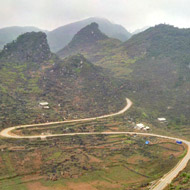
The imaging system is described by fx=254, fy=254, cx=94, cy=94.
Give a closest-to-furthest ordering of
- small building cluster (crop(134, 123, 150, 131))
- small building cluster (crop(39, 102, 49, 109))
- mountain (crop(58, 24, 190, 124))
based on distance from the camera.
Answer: small building cluster (crop(134, 123, 150, 131))
small building cluster (crop(39, 102, 49, 109))
mountain (crop(58, 24, 190, 124))

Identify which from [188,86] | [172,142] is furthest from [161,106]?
[172,142]

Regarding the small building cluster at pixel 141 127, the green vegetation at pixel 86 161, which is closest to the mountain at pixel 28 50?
the small building cluster at pixel 141 127

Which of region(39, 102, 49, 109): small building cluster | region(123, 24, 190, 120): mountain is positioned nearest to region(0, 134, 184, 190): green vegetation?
region(39, 102, 49, 109): small building cluster

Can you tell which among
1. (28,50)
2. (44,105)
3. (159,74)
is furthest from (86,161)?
(159,74)

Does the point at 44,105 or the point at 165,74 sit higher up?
the point at 44,105

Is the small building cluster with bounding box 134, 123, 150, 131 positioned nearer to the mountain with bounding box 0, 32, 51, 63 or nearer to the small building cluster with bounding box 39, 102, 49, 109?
the small building cluster with bounding box 39, 102, 49, 109

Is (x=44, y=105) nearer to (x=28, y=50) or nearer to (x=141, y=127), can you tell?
(x=141, y=127)

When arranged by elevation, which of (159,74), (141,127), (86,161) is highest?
(159,74)

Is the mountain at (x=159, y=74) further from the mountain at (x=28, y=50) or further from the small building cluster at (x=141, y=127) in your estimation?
the mountain at (x=28, y=50)

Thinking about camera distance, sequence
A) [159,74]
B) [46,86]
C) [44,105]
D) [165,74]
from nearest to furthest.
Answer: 1. [44,105]
2. [46,86]
3. [165,74]
4. [159,74]

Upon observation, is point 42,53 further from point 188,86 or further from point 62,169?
point 62,169
